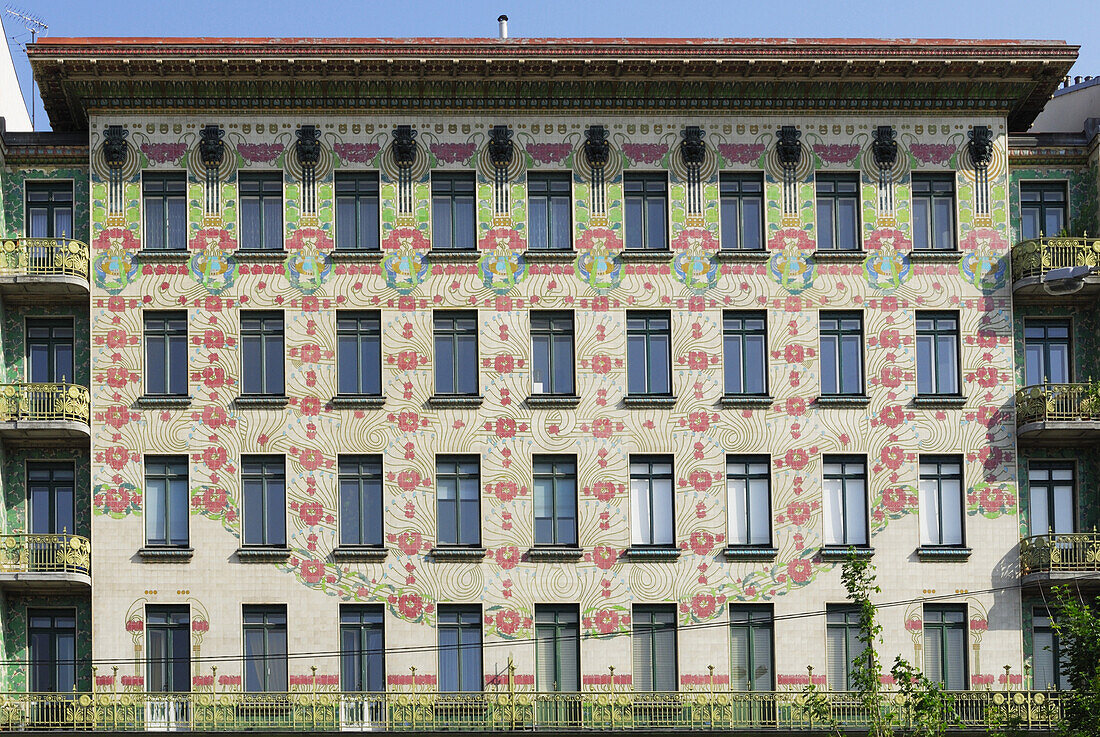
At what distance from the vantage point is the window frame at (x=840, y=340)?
4362 cm

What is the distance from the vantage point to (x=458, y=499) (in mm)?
42750

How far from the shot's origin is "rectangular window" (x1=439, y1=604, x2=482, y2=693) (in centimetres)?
4197

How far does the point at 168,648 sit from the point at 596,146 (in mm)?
15712

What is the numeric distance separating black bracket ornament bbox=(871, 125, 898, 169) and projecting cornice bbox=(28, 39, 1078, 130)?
0.65 meters

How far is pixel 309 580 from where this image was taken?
138 feet

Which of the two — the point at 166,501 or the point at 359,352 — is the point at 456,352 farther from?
the point at 166,501

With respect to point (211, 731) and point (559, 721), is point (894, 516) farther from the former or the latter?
point (211, 731)

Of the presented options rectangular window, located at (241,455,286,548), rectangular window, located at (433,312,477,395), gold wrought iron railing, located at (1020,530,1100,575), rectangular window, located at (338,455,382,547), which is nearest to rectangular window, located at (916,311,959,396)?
gold wrought iron railing, located at (1020,530,1100,575)

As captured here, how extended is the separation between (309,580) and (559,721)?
Result: 6697 mm

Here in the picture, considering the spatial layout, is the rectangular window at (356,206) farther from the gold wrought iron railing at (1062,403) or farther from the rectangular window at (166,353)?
the gold wrought iron railing at (1062,403)

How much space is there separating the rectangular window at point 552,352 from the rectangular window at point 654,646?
5.66 meters

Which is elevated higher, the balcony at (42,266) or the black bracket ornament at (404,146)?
the black bracket ornament at (404,146)

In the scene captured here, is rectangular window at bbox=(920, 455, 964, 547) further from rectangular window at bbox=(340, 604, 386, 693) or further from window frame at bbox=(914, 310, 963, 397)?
rectangular window at bbox=(340, 604, 386, 693)

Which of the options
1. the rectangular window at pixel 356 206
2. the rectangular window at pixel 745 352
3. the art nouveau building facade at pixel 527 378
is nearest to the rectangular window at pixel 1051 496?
the art nouveau building facade at pixel 527 378
